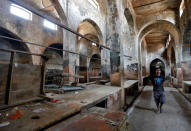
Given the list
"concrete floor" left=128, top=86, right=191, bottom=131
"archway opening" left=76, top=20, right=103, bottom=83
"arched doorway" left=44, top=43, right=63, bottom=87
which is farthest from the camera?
"archway opening" left=76, top=20, right=103, bottom=83

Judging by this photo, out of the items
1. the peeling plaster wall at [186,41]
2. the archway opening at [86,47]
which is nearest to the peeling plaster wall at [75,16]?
the archway opening at [86,47]

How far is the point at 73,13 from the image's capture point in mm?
6289

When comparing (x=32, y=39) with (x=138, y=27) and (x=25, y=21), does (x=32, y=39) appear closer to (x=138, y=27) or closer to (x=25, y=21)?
(x=25, y=21)

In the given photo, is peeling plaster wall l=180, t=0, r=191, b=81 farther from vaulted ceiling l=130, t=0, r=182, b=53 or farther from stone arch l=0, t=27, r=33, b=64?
stone arch l=0, t=27, r=33, b=64

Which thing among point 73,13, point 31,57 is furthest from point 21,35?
point 73,13

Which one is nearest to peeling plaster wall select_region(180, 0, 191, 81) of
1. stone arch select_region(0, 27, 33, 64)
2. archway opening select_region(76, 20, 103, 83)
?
archway opening select_region(76, 20, 103, 83)

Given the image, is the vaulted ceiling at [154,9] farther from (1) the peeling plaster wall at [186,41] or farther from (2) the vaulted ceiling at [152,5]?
(1) the peeling plaster wall at [186,41]

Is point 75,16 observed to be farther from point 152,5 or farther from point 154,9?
point 154,9

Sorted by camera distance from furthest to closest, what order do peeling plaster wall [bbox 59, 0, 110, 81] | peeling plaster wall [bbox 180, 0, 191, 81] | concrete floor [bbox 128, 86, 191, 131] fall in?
1. peeling plaster wall [bbox 180, 0, 191, 81]
2. peeling plaster wall [bbox 59, 0, 110, 81]
3. concrete floor [bbox 128, 86, 191, 131]

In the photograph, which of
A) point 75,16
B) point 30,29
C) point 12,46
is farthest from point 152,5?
point 12,46

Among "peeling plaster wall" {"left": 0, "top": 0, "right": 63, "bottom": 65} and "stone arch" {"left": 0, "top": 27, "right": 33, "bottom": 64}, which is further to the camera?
"stone arch" {"left": 0, "top": 27, "right": 33, "bottom": 64}

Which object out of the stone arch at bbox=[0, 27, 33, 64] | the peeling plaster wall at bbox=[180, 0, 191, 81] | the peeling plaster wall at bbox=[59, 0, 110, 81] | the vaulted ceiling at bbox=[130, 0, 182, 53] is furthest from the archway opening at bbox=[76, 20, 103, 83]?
the peeling plaster wall at bbox=[180, 0, 191, 81]

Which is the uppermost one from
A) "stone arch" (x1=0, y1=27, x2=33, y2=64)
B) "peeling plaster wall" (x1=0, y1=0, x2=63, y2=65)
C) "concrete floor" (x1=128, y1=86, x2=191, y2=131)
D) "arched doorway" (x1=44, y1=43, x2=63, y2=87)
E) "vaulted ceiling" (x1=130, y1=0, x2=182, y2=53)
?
"vaulted ceiling" (x1=130, y1=0, x2=182, y2=53)

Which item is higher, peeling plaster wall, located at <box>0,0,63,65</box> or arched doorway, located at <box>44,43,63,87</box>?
peeling plaster wall, located at <box>0,0,63,65</box>
